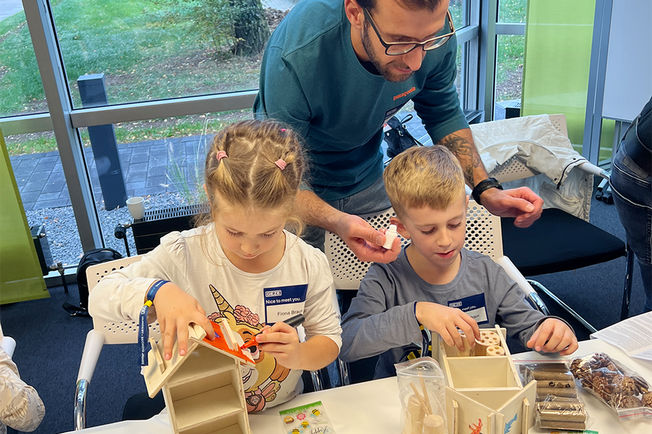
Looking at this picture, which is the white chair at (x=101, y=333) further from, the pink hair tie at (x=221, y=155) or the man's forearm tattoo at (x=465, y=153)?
the man's forearm tattoo at (x=465, y=153)

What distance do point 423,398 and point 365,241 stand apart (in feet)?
1.71

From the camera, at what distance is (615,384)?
122 centimetres

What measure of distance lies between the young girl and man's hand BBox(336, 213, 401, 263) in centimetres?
14

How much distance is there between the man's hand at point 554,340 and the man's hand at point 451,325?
0.20 meters

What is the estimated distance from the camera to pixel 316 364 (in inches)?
50.6

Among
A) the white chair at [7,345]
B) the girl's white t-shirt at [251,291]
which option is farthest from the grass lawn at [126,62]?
the girl's white t-shirt at [251,291]

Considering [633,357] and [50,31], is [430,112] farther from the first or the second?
[50,31]

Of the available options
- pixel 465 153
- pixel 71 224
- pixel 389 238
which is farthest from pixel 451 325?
pixel 71 224

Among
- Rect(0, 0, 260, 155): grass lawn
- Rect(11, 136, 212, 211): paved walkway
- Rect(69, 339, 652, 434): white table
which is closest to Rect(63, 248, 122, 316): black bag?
Rect(11, 136, 212, 211): paved walkway

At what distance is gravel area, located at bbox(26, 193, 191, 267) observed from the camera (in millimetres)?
3564

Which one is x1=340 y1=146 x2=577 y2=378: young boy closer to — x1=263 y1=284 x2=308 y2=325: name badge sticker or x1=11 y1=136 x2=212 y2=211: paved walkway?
x1=263 y1=284 x2=308 y2=325: name badge sticker

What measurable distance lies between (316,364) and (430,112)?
3.35ft

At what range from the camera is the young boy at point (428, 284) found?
138 cm

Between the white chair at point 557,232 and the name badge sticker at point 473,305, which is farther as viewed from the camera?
the white chair at point 557,232
